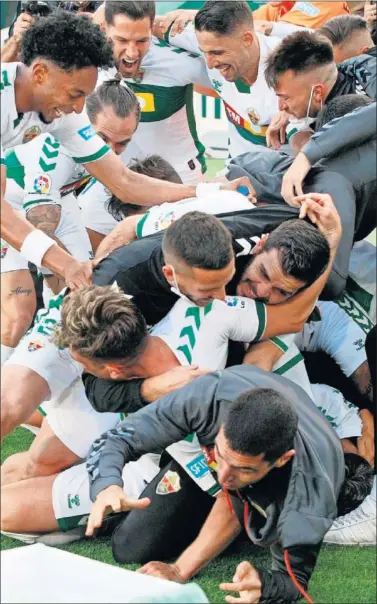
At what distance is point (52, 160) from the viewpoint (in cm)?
350

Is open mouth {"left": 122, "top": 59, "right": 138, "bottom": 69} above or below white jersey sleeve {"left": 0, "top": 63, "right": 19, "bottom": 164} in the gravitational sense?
below

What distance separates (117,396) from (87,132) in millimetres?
868


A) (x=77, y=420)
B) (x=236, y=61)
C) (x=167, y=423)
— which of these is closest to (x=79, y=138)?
(x=236, y=61)

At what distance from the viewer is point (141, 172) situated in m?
3.67

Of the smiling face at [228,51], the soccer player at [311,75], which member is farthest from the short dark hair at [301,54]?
the smiling face at [228,51]

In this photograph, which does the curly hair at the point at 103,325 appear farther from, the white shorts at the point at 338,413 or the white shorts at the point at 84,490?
the white shorts at the point at 338,413

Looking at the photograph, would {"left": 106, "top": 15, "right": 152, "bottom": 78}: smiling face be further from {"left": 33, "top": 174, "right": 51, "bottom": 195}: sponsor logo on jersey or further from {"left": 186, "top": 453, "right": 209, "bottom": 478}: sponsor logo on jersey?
{"left": 186, "top": 453, "right": 209, "bottom": 478}: sponsor logo on jersey

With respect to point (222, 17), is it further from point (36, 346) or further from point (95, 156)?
point (36, 346)

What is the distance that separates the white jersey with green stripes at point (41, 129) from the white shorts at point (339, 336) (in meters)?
0.91

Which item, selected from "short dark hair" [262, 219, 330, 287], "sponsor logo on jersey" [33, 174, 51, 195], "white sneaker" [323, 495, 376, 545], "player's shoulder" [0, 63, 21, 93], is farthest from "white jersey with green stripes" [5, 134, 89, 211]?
"white sneaker" [323, 495, 376, 545]

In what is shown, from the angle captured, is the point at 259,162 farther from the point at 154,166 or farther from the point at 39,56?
the point at 39,56

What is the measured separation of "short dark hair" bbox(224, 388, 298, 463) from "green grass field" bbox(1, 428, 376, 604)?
506 millimetres

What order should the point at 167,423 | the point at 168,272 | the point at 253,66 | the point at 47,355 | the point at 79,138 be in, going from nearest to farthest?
the point at 167,423
the point at 168,272
the point at 47,355
the point at 79,138
the point at 253,66

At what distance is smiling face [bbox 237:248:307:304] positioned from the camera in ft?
10.2
